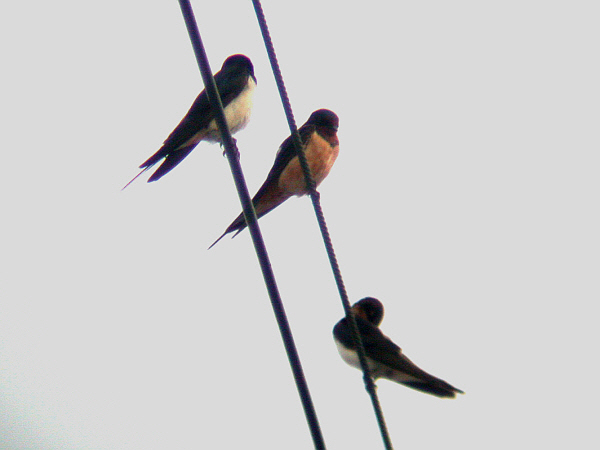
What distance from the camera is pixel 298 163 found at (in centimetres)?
498

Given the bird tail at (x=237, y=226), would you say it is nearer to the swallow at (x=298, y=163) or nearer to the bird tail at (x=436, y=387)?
the swallow at (x=298, y=163)

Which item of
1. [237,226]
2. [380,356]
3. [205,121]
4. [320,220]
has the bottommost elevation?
[380,356]

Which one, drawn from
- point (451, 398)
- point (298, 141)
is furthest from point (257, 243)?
point (451, 398)

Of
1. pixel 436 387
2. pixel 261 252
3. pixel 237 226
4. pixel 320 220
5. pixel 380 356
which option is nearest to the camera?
pixel 261 252

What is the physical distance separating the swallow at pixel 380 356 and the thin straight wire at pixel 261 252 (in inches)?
51.6

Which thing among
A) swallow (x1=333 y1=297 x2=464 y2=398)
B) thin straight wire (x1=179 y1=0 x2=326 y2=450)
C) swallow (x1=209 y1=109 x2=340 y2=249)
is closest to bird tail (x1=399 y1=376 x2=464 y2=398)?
swallow (x1=333 y1=297 x2=464 y2=398)

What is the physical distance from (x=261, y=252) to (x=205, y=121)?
2971 mm

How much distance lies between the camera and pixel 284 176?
16.6ft

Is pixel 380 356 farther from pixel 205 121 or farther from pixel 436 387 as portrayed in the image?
pixel 205 121

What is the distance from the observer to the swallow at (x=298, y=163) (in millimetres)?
4969

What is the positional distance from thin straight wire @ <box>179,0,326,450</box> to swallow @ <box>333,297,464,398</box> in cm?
131

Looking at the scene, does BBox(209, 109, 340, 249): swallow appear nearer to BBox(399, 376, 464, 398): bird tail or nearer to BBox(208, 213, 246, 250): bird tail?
BBox(208, 213, 246, 250): bird tail

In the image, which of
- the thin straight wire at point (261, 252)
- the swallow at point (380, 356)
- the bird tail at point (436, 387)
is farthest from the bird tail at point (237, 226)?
the thin straight wire at point (261, 252)

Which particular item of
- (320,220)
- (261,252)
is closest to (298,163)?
(320,220)
